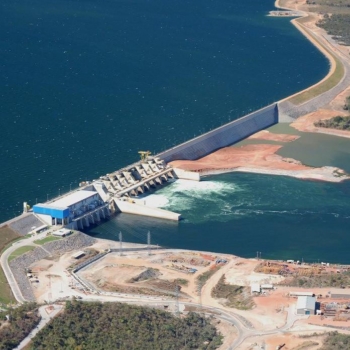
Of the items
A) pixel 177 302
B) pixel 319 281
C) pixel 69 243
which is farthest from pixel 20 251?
pixel 319 281

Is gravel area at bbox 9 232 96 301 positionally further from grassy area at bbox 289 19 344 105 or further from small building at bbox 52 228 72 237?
grassy area at bbox 289 19 344 105

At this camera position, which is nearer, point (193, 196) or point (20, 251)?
point (20, 251)

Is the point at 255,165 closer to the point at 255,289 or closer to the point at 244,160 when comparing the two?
the point at 244,160

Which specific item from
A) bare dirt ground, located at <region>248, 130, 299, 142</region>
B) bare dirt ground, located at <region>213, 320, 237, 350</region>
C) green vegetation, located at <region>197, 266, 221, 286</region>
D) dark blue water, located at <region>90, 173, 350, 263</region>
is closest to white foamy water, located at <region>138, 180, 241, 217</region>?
dark blue water, located at <region>90, 173, 350, 263</region>

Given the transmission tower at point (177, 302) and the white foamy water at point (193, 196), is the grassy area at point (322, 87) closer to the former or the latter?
the white foamy water at point (193, 196)

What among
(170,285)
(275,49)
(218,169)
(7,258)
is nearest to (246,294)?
(170,285)

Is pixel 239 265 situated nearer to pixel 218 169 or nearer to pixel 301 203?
pixel 301 203
